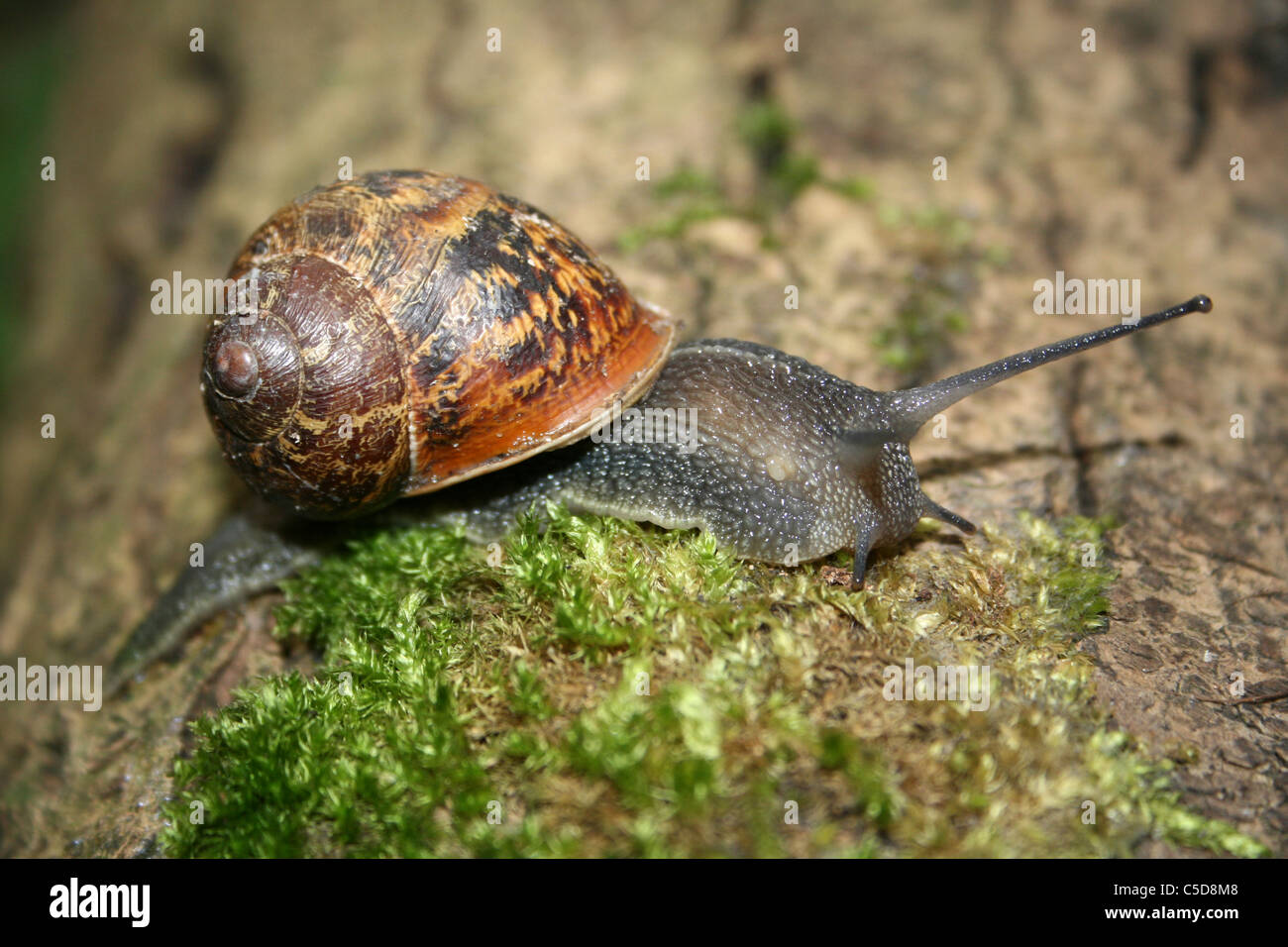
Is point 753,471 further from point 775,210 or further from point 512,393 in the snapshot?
point 775,210

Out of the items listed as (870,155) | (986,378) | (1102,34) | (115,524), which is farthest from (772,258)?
(115,524)

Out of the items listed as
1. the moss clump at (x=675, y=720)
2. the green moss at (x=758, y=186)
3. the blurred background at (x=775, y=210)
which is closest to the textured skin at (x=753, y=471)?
the moss clump at (x=675, y=720)

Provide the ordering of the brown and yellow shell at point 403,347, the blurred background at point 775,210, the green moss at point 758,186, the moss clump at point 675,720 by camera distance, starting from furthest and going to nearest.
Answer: the green moss at point 758,186
the blurred background at point 775,210
the brown and yellow shell at point 403,347
the moss clump at point 675,720

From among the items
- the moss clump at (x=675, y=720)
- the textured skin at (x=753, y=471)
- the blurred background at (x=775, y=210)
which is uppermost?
the blurred background at (x=775, y=210)

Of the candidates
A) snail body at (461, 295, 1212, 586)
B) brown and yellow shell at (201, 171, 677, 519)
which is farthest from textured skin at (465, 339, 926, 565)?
brown and yellow shell at (201, 171, 677, 519)

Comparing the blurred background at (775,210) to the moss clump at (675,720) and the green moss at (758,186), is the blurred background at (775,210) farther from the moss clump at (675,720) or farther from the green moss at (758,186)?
the moss clump at (675,720)

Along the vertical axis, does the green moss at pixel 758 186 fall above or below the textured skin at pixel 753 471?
above

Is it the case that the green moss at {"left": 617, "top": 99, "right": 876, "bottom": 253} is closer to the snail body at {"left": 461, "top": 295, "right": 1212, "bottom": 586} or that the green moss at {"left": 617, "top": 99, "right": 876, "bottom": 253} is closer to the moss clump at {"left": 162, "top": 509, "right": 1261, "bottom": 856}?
the snail body at {"left": 461, "top": 295, "right": 1212, "bottom": 586}
